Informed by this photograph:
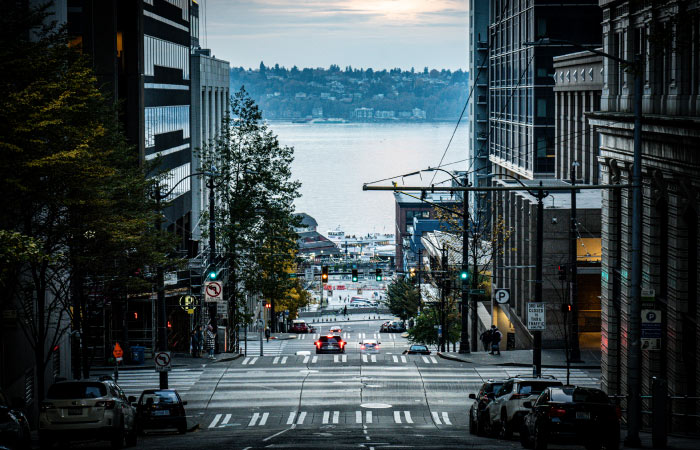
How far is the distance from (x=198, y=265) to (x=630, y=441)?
4989cm

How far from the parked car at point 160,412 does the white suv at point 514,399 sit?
373 inches

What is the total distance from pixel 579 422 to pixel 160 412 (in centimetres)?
1368

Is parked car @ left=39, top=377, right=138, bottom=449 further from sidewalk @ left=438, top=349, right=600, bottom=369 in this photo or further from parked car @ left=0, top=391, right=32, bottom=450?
sidewalk @ left=438, top=349, right=600, bottom=369

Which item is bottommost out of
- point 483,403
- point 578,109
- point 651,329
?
point 483,403

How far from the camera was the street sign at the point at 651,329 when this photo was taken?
76.9 feet

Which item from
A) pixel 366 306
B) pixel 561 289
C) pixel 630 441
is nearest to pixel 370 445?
pixel 630 441

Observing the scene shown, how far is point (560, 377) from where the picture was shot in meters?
42.7

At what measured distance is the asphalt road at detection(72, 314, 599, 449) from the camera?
81.1 ft

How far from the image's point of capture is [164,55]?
2867 inches

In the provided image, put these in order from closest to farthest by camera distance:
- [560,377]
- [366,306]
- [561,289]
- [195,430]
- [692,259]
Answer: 1. [692,259]
2. [195,430]
3. [560,377]
4. [561,289]
5. [366,306]

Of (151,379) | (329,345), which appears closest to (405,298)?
(329,345)

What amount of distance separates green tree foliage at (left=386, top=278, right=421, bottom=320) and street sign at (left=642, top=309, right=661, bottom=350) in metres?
63.0

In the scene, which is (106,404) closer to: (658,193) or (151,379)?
(658,193)

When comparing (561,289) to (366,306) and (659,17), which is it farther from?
(366,306)
